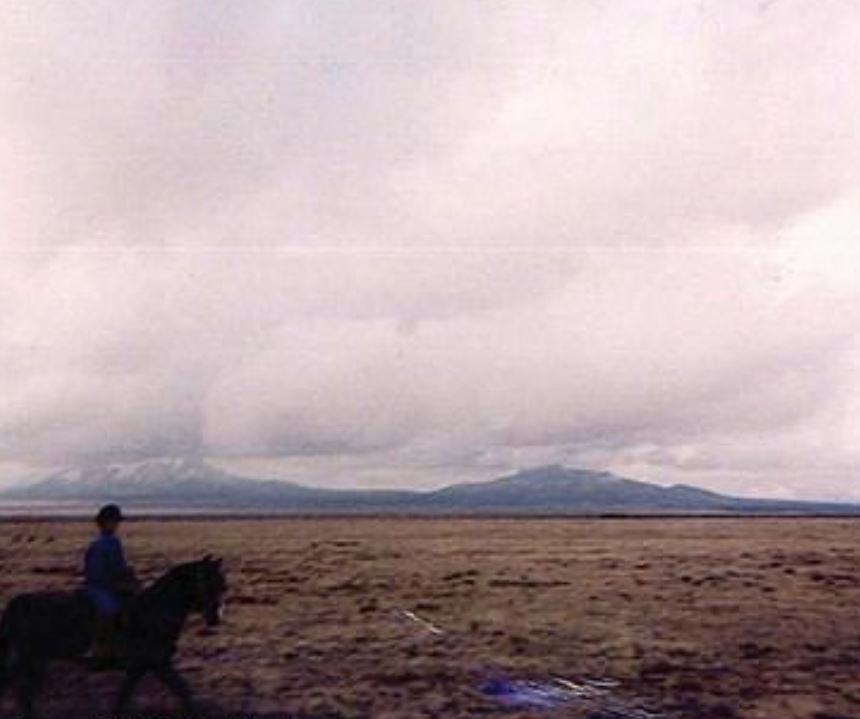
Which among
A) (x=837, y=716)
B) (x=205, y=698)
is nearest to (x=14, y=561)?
(x=205, y=698)

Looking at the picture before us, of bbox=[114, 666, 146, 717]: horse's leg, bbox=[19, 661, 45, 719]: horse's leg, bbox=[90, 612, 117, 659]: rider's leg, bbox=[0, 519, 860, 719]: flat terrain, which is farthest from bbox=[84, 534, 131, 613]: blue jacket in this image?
bbox=[0, 519, 860, 719]: flat terrain

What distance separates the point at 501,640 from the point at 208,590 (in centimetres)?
987

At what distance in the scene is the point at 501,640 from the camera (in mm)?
23641

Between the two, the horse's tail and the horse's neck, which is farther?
the horse's neck

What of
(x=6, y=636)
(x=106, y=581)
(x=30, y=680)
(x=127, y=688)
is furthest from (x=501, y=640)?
(x=6, y=636)

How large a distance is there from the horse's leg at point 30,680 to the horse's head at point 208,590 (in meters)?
2.12

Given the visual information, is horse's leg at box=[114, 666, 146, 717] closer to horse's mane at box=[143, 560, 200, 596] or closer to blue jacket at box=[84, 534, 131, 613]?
blue jacket at box=[84, 534, 131, 613]

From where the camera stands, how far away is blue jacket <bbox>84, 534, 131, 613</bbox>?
49.0ft

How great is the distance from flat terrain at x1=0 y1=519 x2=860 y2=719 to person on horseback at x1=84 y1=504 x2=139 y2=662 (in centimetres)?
156

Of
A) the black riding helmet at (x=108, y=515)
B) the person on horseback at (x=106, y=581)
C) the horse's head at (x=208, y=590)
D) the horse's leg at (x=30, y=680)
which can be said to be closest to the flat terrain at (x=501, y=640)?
the horse's leg at (x=30, y=680)

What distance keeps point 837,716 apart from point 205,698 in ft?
29.8

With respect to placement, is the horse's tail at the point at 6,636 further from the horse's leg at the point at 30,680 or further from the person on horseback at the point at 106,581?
the person on horseback at the point at 106,581

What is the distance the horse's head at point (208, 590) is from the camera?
15.2m

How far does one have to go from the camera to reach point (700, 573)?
41656 millimetres
